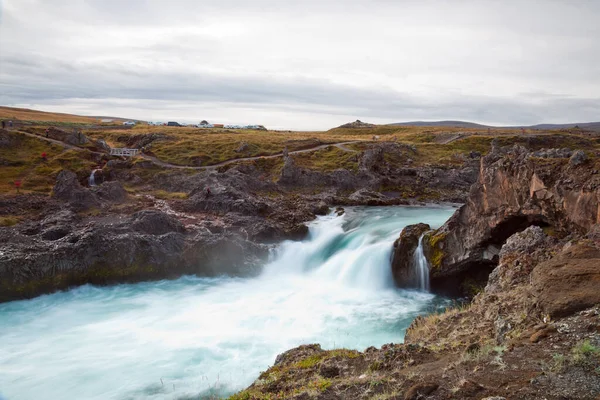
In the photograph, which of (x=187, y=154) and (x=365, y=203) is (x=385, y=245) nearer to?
(x=365, y=203)

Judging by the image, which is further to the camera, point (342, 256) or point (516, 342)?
point (342, 256)

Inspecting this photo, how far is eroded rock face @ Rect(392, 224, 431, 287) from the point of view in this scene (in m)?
31.2

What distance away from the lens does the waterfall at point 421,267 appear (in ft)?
99.5

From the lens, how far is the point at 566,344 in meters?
9.91

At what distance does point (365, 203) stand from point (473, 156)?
34.6 metres

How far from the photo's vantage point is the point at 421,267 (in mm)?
30703

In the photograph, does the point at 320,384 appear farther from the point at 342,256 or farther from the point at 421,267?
the point at 342,256

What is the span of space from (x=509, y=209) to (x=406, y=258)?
824cm

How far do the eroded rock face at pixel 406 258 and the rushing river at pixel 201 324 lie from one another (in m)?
0.85

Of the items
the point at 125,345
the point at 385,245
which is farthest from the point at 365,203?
the point at 125,345

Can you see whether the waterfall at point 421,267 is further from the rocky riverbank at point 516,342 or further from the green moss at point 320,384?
the green moss at point 320,384

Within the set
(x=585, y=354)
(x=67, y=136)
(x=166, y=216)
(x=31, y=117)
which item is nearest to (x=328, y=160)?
(x=166, y=216)

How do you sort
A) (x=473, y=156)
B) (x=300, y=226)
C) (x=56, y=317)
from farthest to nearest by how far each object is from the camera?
(x=473, y=156), (x=300, y=226), (x=56, y=317)

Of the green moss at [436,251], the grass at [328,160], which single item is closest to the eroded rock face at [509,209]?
the green moss at [436,251]
